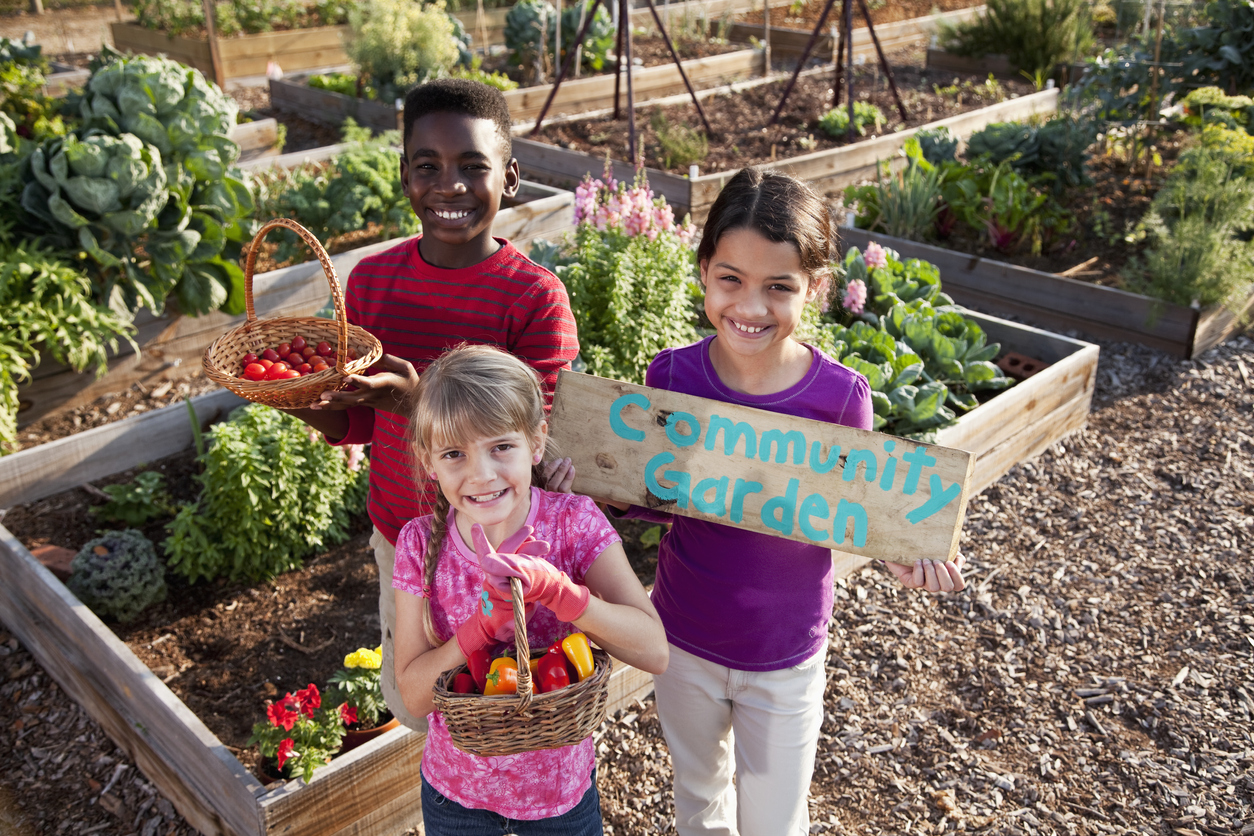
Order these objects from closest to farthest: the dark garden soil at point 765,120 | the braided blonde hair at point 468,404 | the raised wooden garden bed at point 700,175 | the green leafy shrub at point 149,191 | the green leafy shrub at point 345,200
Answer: the braided blonde hair at point 468,404 → the green leafy shrub at point 149,191 → the green leafy shrub at point 345,200 → the raised wooden garden bed at point 700,175 → the dark garden soil at point 765,120

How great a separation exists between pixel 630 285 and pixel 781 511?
5.88 feet

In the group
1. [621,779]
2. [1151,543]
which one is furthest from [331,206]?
[1151,543]

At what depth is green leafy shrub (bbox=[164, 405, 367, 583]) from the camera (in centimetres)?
321

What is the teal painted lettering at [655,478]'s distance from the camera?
72.4 inches

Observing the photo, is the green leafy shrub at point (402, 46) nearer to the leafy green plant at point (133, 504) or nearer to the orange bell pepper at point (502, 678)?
the leafy green plant at point (133, 504)

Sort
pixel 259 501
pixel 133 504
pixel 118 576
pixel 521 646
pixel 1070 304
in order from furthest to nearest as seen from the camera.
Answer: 1. pixel 1070 304
2. pixel 133 504
3. pixel 259 501
4. pixel 118 576
5. pixel 521 646

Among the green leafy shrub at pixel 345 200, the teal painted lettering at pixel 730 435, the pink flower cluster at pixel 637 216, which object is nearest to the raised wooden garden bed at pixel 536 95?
the green leafy shrub at pixel 345 200

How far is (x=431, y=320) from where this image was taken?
80.4 inches

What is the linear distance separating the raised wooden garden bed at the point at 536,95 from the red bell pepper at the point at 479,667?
7256 millimetres

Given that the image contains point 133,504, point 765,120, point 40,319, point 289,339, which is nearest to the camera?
point 289,339

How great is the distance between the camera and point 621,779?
2684mm

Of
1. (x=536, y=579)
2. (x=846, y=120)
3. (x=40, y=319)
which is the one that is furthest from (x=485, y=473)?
(x=846, y=120)

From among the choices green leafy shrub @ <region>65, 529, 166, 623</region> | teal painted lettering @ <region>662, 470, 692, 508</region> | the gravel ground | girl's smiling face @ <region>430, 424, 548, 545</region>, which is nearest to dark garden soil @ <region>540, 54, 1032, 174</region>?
the gravel ground

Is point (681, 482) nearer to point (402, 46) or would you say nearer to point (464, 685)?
point (464, 685)
